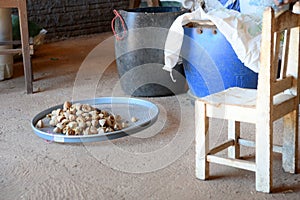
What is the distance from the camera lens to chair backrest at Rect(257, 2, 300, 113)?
1.76 meters

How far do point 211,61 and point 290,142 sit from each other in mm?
849

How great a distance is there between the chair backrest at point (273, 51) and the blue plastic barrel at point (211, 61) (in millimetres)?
688

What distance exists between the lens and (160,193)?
1907mm

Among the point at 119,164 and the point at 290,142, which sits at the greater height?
the point at 290,142

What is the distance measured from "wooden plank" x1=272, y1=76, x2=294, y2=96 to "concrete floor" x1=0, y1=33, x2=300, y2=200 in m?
0.39

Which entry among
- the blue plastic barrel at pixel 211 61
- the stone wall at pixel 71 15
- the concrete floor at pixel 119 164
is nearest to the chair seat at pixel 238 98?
Answer: the concrete floor at pixel 119 164

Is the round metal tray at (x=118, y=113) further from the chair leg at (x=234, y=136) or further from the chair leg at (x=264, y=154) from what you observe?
the chair leg at (x=264, y=154)

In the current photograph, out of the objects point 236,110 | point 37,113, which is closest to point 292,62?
point 236,110

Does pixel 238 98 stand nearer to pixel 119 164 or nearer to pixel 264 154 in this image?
pixel 264 154

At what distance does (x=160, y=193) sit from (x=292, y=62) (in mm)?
788

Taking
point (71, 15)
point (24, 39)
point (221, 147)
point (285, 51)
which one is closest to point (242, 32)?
point (285, 51)

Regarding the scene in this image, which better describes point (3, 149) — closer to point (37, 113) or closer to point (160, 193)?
point (37, 113)

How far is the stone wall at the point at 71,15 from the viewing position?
5797 mm

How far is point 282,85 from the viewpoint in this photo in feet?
6.25
